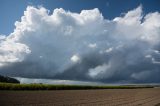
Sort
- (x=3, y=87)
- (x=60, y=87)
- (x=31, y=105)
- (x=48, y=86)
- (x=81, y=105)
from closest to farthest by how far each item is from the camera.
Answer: (x=31, y=105) < (x=81, y=105) < (x=3, y=87) < (x=48, y=86) < (x=60, y=87)

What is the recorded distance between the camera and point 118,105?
95.1 ft

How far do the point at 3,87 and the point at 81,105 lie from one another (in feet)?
121

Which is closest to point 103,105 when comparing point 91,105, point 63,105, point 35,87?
point 91,105

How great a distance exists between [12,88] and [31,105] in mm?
38431

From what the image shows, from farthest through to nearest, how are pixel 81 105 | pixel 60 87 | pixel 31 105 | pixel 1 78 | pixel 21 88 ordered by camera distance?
pixel 1 78 < pixel 60 87 < pixel 21 88 < pixel 81 105 < pixel 31 105

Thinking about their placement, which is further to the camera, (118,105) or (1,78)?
(1,78)

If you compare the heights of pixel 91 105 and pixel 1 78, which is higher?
pixel 1 78

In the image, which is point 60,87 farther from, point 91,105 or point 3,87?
point 91,105

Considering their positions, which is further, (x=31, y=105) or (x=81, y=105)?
(x=81, y=105)

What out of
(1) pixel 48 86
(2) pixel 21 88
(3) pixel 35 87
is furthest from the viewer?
(1) pixel 48 86

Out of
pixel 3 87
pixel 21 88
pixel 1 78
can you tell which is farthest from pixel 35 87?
pixel 1 78

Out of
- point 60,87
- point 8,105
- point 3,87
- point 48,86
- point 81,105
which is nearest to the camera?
point 8,105

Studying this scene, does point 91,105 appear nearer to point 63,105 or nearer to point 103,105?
point 103,105

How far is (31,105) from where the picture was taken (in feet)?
83.7
